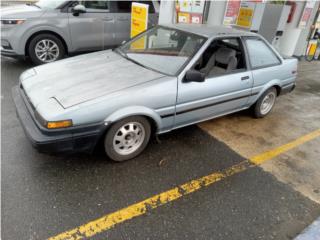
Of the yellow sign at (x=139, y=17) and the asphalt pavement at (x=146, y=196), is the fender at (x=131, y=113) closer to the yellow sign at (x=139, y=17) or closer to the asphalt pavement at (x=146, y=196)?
the asphalt pavement at (x=146, y=196)

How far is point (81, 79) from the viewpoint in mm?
2918

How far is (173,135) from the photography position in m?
3.66

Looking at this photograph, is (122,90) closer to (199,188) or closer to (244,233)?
(199,188)

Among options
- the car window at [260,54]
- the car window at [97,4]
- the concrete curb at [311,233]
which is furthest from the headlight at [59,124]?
the car window at [97,4]

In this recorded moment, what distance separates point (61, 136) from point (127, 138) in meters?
0.74

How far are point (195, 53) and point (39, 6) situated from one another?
14.8 ft

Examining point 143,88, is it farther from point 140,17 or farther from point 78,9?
point 78,9

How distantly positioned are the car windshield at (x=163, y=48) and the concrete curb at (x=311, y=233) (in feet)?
6.75

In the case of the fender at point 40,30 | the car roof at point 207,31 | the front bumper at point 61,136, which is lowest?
the front bumper at point 61,136

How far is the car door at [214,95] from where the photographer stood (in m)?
3.13

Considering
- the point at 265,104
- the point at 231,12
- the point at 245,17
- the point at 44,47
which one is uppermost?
the point at 231,12

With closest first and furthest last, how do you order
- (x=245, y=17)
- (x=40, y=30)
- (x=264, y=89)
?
(x=264, y=89) < (x=40, y=30) < (x=245, y=17)

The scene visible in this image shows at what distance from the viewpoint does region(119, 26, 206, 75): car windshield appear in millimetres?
3213

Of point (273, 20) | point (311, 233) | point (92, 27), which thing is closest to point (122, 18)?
point (92, 27)
